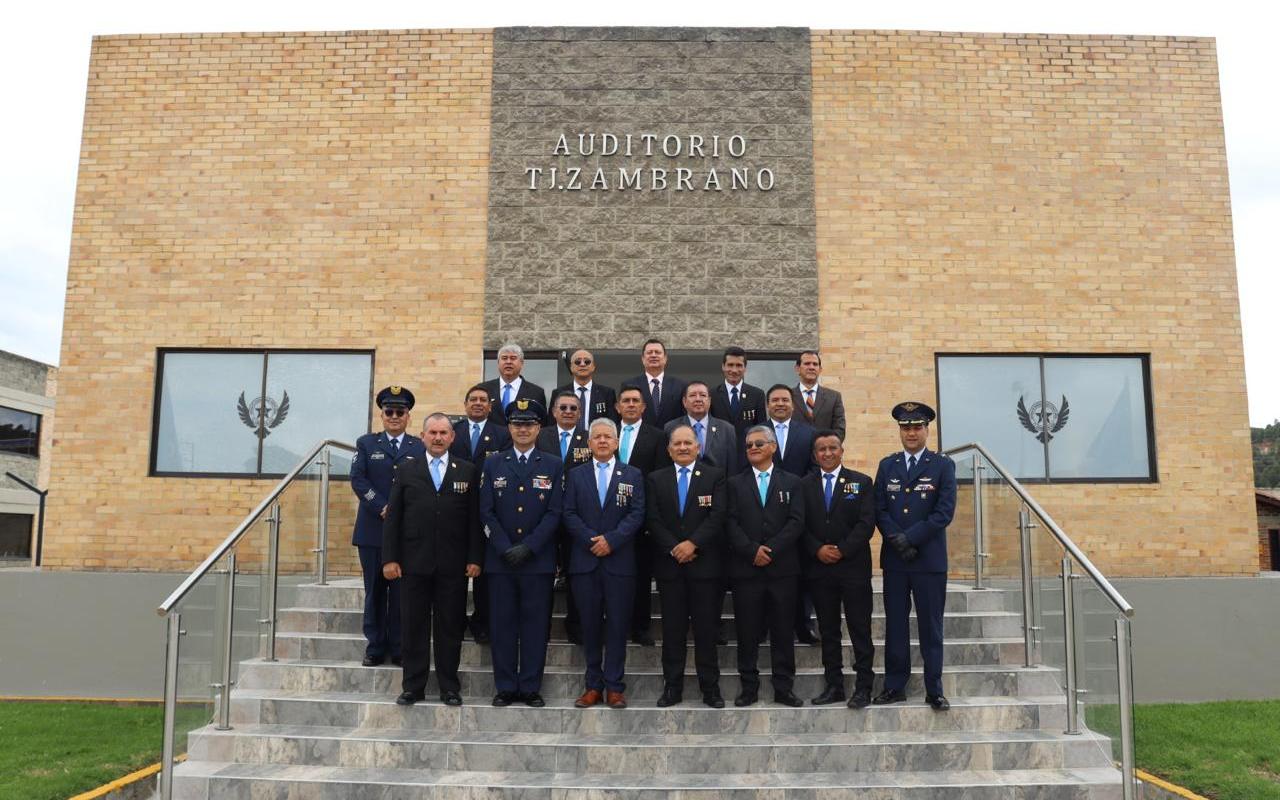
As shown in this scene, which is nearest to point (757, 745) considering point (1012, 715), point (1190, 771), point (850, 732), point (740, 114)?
point (850, 732)

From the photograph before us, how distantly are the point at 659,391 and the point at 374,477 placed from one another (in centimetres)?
229

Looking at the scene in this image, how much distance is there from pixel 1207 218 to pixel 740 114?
5.21 m

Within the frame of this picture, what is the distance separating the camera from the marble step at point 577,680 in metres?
6.98

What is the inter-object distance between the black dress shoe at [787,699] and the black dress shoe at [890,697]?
0.51m

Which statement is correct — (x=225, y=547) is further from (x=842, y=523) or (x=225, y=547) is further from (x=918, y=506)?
(x=918, y=506)

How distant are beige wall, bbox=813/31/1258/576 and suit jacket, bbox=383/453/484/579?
506 centimetres

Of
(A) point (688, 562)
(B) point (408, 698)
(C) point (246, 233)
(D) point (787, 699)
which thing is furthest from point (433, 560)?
(C) point (246, 233)

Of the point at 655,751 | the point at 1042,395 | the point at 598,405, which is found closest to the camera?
the point at 655,751

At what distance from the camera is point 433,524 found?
269 inches

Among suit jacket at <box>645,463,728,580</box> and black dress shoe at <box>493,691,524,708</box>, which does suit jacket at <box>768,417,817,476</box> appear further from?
black dress shoe at <box>493,691,524,708</box>

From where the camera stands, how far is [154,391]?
10.9 metres

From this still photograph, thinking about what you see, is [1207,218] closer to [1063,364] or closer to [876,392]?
[1063,364]

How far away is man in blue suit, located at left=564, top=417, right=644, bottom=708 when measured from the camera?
263 inches

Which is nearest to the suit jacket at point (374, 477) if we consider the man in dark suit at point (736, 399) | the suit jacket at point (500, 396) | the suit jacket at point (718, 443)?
the suit jacket at point (500, 396)
